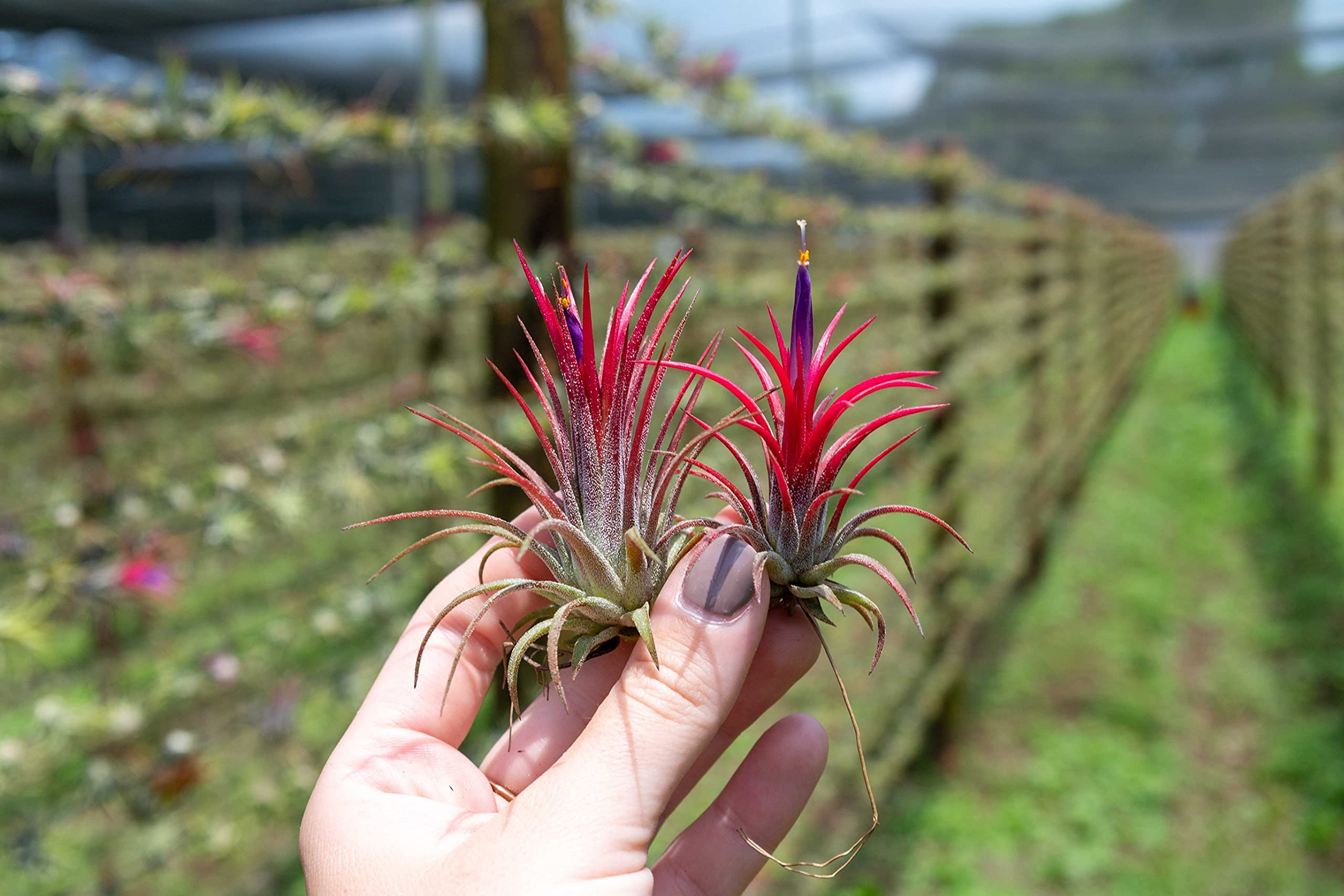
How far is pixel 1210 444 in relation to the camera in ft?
27.4

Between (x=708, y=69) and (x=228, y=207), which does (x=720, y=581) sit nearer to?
(x=708, y=69)

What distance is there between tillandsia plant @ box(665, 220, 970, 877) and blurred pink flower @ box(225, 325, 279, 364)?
1.38 meters

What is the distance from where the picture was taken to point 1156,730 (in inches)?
152

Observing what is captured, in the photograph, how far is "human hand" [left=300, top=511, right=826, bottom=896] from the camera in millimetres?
758

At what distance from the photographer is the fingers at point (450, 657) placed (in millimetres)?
920

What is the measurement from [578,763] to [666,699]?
0.09 metres

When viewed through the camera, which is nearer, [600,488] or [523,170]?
[600,488]

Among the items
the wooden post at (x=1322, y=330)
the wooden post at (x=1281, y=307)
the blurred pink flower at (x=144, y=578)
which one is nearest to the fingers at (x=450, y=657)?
the blurred pink flower at (x=144, y=578)

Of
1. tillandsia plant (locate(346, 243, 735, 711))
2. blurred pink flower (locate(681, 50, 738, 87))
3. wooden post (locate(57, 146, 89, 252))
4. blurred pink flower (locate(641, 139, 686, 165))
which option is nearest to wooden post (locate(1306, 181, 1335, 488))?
blurred pink flower (locate(681, 50, 738, 87))

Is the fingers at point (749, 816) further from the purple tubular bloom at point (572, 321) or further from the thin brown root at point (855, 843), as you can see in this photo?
the purple tubular bloom at point (572, 321)

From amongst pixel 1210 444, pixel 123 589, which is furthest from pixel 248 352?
pixel 1210 444

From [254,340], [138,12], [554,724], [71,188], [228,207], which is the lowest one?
[554,724]

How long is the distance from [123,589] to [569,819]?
151 centimetres

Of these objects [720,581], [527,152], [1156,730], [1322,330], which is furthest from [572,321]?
[1322,330]
